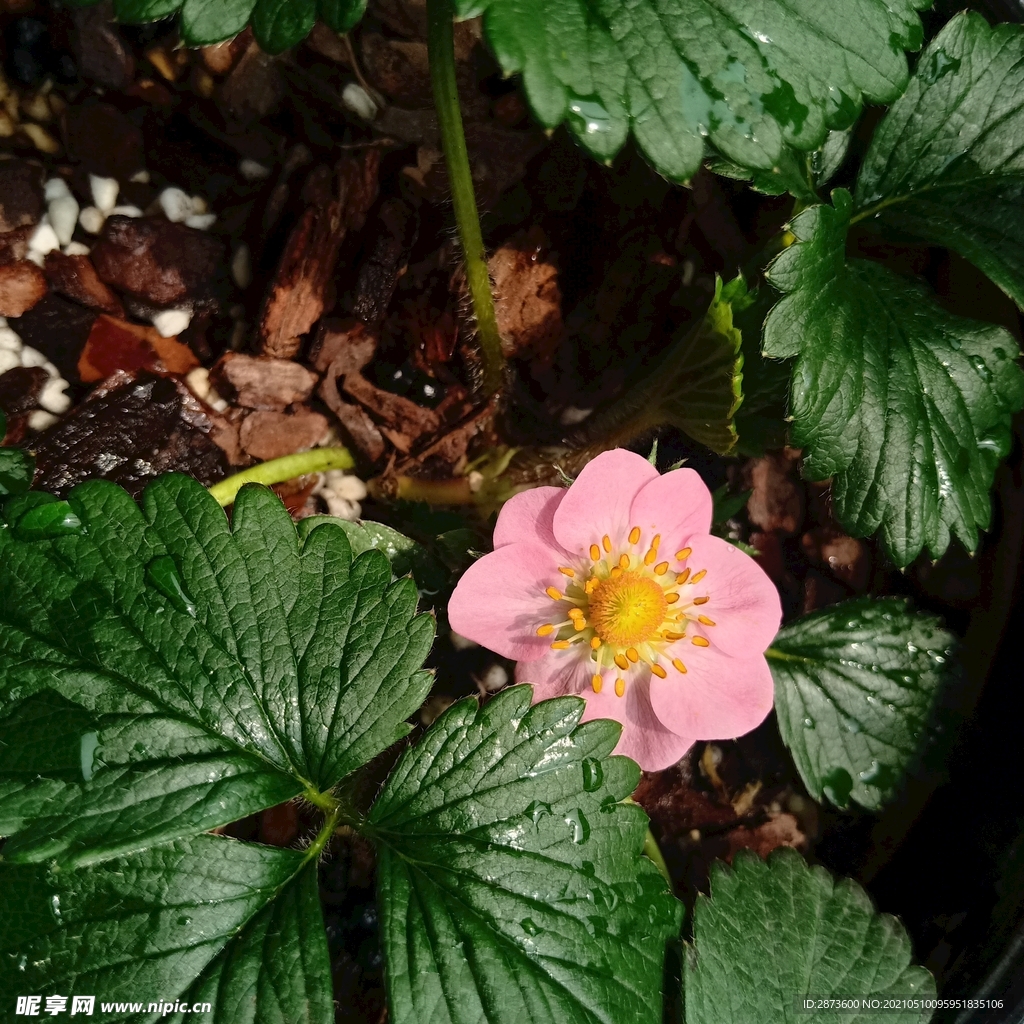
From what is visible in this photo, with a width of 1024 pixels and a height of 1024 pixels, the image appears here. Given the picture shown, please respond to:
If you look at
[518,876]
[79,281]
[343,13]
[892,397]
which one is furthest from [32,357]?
[892,397]

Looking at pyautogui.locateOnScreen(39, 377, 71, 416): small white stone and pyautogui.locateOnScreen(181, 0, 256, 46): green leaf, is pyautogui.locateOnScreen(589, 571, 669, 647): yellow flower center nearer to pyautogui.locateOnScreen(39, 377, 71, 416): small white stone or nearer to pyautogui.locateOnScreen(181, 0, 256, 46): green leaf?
pyautogui.locateOnScreen(181, 0, 256, 46): green leaf

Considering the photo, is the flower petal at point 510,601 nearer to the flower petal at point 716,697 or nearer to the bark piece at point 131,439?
the flower petal at point 716,697

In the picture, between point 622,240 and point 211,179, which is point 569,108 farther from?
point 211,179

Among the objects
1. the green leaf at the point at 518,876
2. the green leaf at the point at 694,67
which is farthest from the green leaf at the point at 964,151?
the green leaf at the point at 518,876

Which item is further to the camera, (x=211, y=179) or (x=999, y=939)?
(x=211, y=179)

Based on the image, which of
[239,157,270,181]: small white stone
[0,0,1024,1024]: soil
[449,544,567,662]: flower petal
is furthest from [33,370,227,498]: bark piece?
[449,544,567,662]: flower petal

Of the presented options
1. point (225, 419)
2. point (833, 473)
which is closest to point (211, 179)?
point (225, 419)

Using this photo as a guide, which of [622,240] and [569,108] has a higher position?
[569,108]
